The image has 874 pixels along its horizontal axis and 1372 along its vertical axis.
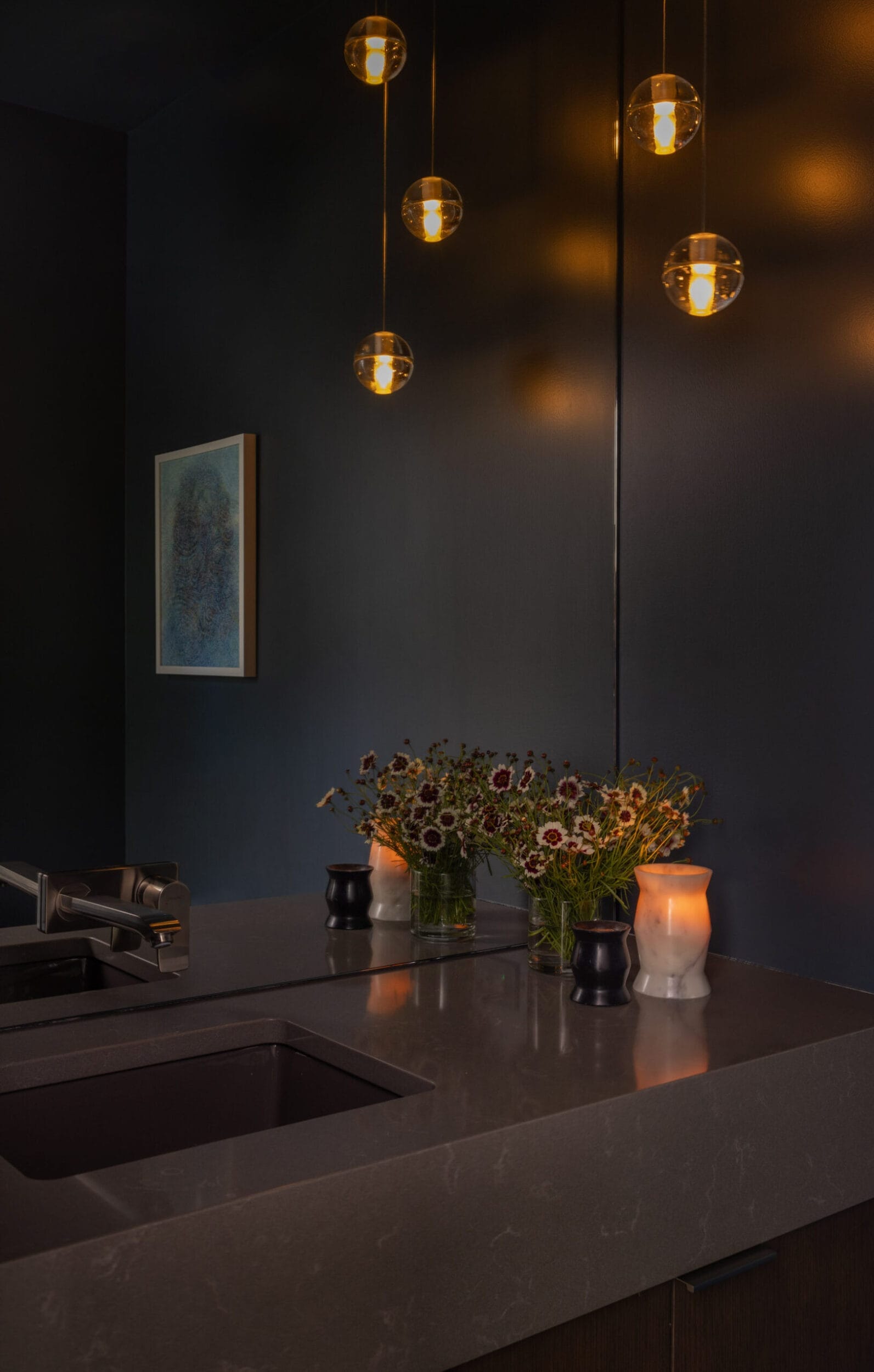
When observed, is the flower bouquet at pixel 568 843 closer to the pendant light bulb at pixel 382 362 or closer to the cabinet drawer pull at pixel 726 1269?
the cabinet drawer pull at pixel 726 1269

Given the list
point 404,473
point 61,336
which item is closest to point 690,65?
point 404,473

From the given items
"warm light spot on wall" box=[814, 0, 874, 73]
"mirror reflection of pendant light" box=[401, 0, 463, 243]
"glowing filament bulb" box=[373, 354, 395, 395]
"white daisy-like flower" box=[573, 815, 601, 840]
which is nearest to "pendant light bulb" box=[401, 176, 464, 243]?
"mirror reflection of pendant light" box=[401, 0, 463, 243]

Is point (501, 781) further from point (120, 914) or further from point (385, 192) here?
point (385, 192)

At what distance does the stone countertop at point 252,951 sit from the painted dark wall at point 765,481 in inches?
18.0

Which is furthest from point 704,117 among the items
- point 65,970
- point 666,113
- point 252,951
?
point 65,970

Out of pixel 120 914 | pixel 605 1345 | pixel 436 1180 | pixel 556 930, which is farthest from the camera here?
pixel 556 930

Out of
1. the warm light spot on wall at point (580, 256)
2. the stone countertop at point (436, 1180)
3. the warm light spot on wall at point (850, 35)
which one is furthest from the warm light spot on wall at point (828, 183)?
the stone countertop at point (436, 1180)

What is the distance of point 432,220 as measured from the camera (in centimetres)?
193

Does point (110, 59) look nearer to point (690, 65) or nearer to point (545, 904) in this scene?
point (690, 65)

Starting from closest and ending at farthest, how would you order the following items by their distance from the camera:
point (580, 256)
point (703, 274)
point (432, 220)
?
point (703, 274), point (432, 220), point (580, 256)

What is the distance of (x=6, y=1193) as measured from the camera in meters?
1.04

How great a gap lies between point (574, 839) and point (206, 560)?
2.25 ft

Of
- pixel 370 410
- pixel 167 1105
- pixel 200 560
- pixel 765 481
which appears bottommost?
pixel 167 1105

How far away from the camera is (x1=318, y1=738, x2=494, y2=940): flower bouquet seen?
1.92 metres
